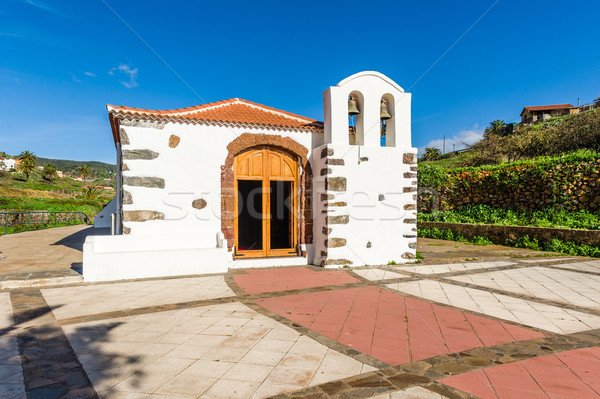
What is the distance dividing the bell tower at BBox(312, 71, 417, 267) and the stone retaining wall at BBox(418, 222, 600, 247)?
→ 14.6ft

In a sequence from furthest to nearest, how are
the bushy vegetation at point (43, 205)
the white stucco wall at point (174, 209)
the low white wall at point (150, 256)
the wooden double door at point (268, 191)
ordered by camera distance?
the bushy vegetation at point (43, 205) < the wooden double door at point (268, 191) < the white stucco wall at point (174, 209) < the low white wall at point (150, 256)


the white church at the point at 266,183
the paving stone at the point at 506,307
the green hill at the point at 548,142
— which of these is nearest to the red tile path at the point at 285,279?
the white church at the point at 266,183

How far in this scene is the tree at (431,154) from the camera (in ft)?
176

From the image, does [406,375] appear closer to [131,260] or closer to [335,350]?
[335,350]

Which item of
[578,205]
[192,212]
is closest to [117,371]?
[192,212]

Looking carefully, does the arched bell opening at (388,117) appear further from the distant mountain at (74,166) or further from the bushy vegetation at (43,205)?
the distant mountain at (74,166)

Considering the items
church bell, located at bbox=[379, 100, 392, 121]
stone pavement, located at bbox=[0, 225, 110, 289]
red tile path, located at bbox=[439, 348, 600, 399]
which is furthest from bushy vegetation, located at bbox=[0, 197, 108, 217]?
red tile path, located at bbox=[439, 348, 600, 399]

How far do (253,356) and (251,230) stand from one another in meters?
6.81

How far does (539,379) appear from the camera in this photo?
8.80 ft

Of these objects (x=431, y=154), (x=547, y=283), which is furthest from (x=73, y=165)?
(x=547, y=283)

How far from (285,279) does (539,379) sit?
4.19 metres

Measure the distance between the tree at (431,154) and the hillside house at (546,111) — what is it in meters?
14.0

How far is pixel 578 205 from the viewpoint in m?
10.4

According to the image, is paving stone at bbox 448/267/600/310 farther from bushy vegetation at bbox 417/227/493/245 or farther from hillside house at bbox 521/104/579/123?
hillside house at bbox 521/104/579/123
